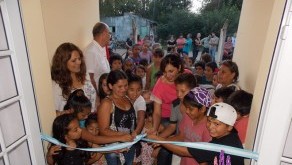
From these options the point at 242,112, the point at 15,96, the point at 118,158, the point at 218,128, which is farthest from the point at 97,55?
the point at 218,128

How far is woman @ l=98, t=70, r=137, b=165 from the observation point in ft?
7.28

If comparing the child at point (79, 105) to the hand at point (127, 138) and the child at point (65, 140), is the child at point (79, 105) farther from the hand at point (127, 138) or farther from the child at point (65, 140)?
the hand at point (127, 138)

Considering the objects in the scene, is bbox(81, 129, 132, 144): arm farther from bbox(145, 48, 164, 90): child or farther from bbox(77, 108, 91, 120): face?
bbox(145, 48, 164, 90): child

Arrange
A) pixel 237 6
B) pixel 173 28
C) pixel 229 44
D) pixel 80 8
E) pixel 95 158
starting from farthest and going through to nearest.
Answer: pixel 173 28, pixel 237 6, pixel 229 44, pixel 80 8, pixel 95 158

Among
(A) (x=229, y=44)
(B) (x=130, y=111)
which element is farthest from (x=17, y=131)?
(A) (x=229, y=44)

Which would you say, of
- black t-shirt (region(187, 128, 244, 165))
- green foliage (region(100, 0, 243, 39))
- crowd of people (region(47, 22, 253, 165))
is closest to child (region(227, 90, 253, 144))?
crowd of people (region(47, 22, 253, 165))

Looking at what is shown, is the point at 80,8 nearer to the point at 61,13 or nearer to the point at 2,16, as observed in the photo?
the point at 61,13

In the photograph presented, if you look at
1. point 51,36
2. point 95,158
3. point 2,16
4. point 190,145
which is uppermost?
point 2,16

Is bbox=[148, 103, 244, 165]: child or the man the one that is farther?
the man

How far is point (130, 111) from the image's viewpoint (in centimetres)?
238

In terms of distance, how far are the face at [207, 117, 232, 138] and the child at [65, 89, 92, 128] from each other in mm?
1381

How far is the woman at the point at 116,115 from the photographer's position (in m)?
2.22

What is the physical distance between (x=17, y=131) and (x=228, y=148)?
4.82ft

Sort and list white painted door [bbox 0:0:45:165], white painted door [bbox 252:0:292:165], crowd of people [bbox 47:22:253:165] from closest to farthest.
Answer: white painted door [bbox 252:0:292:165] < white painted door [bbox 0:0:45:165] < crowd of people [bbox 47:22:253:165]
